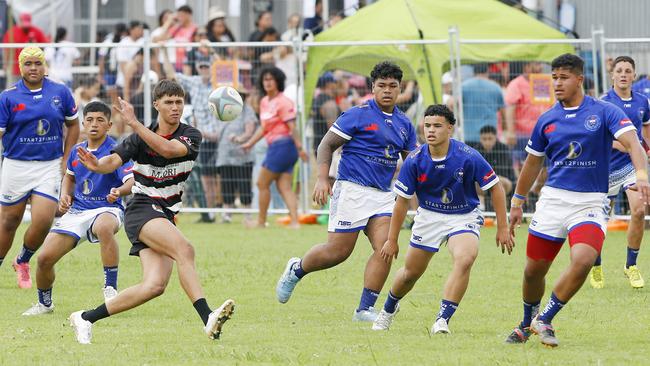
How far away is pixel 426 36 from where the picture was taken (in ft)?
69.1

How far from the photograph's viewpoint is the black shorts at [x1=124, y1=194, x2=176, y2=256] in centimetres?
984

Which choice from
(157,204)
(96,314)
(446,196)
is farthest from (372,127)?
(96,314)

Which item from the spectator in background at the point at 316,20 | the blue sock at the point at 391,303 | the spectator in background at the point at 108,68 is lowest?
the blue sock at the point at 391,303

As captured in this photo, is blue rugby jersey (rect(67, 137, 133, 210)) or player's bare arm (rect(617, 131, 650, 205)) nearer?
player's bare arm (rect(617, 131, 650, 205))

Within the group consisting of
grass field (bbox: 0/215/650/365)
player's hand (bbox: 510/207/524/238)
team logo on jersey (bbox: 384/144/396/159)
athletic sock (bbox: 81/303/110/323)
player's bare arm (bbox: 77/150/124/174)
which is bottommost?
grass field (bbox: 0/215/650/365)

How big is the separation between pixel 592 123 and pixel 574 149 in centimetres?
22

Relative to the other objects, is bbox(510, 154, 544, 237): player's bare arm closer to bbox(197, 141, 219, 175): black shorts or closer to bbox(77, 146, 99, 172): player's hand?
bbox(77, 146, 99, 172): player's hand

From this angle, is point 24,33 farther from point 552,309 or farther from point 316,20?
point 552,309

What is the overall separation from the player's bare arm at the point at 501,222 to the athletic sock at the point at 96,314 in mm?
2840

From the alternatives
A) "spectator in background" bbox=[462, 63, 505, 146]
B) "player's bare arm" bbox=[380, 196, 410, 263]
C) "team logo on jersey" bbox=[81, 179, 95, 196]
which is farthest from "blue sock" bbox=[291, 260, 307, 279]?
"spectator in background" bbox=[462, 63, 505, 146]

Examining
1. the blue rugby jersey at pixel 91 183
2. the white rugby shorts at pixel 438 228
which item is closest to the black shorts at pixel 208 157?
the blue rugby jersey at pixel 91 183

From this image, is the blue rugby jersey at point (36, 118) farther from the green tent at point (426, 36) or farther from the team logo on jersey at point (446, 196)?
the green tent at point (426, 36)

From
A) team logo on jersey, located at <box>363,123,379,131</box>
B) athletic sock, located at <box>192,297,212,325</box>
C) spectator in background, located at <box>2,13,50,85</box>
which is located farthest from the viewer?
spectator in background, located at <box>2,13,50,85</box>

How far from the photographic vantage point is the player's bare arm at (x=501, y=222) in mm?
9898
